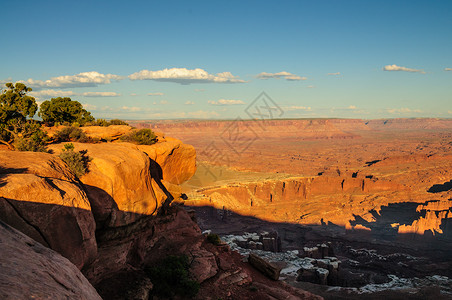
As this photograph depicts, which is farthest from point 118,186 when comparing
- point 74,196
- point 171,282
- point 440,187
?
point 440,187

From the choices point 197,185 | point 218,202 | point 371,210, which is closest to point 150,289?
point 218,202

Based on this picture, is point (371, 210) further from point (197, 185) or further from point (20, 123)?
point (20, 123)

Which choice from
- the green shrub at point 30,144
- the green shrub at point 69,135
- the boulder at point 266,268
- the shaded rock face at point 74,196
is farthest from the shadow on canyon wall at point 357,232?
the green shrub at point 30,144

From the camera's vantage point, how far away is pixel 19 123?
45.8ft

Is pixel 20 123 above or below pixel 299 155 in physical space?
above

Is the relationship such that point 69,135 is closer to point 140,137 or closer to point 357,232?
point 140,137

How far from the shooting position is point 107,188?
11.8 metres

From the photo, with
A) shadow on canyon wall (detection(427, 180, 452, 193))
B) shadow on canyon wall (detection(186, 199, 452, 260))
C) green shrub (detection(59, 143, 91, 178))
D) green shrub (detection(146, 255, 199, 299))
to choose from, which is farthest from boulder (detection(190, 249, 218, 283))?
shadow on canyon wall (detection(427, 180, 452, 193))

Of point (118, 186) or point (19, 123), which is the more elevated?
point (19, 123)

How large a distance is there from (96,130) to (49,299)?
1533 cm

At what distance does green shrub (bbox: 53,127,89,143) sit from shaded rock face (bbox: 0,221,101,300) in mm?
10146

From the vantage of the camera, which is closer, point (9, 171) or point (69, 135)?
point (9, 171)

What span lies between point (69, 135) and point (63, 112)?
319 inches

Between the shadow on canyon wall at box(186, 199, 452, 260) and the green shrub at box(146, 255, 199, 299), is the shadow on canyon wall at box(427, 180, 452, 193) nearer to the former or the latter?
the shadow on canyon wall at box(186, 199, 452, 260)
